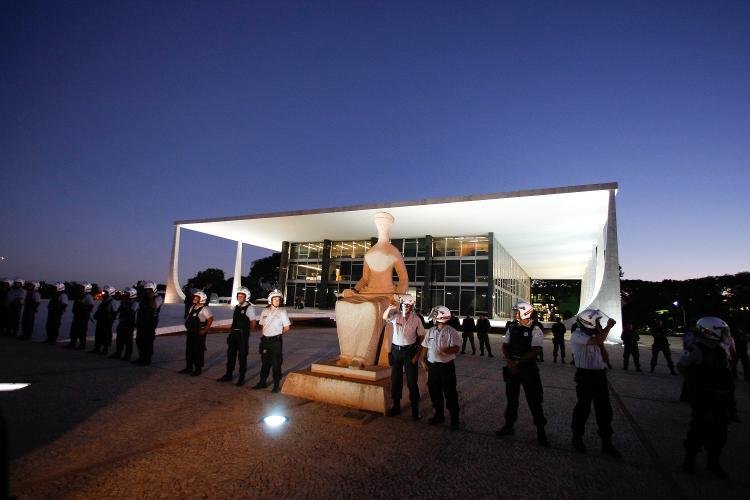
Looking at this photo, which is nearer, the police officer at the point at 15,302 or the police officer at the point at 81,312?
the police officer at the point at 81,312

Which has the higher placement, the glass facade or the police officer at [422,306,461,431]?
the glass facade

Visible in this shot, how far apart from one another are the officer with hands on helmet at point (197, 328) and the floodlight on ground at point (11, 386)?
2.33 metres

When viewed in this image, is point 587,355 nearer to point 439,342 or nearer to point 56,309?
point 439,342

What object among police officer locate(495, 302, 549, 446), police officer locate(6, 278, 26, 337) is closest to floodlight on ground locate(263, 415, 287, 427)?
police officer locate(495, 302, 549, 446)

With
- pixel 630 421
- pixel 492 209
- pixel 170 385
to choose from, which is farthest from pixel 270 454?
pixel 492 209

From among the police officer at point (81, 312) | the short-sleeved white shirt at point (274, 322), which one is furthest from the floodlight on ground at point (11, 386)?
the police officer at point (81, 312)

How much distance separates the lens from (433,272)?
28016mm

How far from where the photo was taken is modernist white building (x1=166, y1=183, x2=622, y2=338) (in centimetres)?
1822

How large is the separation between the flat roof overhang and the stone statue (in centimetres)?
1394

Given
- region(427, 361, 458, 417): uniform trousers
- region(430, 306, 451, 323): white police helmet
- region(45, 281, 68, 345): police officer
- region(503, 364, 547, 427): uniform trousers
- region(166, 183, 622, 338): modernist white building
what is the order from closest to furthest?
region(503, 364, 547, 427): uniform trousers
region(427, 361, 458, 417): uniform trousers
region(430, 306, 451, 323): white police helmet
region(45, 281, 68, 345): police officer
region(166, 183, 622, 338): modernist white building

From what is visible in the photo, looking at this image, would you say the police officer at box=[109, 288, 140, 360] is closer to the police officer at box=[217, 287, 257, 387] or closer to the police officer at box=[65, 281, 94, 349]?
the police officer at box=[65, 281, 94, 349]

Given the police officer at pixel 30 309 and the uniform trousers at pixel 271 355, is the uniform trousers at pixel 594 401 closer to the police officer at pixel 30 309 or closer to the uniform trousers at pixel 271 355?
the uniform trousers at pixel 271 355

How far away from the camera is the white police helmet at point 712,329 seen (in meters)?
3.35

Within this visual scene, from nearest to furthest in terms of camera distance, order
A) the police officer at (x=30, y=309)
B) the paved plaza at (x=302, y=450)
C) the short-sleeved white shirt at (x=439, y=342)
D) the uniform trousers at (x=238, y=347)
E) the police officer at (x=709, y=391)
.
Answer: the paved plaza at (x=302, y=450), the police officer at (x=709, y=391), the short-sleeved white shirt at (x=439, y=342), the uniform trousers at (x=238, y=347), the police officer at (x=30, y=309)
